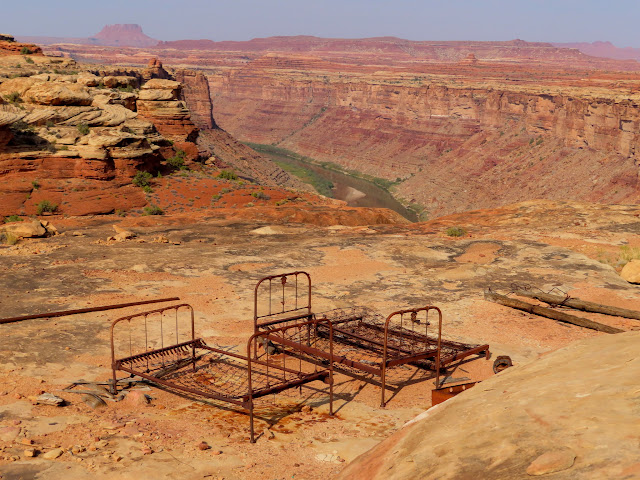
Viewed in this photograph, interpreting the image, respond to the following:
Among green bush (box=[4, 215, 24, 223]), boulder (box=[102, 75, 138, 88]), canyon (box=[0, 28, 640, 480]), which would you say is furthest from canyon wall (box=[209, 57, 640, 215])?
green bush (box=[4, 215, 24, 223])

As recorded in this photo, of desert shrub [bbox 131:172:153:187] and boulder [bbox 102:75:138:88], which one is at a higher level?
boulder [bbox 102:75:138:88]

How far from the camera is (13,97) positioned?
4422 centimetres

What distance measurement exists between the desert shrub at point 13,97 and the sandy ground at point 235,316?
16603 millimetres

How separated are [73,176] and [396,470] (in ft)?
129

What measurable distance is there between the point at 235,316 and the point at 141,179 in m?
29.3

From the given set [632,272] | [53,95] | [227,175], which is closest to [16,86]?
[53,95]

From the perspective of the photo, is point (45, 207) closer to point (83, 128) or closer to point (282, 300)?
point (83, 128)

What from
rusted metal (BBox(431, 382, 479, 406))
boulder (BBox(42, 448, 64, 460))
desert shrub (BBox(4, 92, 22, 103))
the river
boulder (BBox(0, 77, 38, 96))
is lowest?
the river

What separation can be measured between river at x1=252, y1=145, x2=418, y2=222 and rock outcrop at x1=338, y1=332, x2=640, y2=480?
7815 cm

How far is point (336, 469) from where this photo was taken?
30.4 ft

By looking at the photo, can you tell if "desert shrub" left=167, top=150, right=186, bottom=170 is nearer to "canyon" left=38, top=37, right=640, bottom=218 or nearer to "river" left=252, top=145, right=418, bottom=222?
"river" left=252, top=145, right=418, bottom=222

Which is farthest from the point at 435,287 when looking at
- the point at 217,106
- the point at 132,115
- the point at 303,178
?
the point at 217,106

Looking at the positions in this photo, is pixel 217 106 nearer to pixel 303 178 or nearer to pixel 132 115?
pixel 303 178

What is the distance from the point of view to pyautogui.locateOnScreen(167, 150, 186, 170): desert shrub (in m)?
49.9
